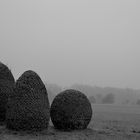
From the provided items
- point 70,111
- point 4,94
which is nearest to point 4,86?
point 4,94

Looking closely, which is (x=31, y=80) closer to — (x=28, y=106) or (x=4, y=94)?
(x=28, y=106)

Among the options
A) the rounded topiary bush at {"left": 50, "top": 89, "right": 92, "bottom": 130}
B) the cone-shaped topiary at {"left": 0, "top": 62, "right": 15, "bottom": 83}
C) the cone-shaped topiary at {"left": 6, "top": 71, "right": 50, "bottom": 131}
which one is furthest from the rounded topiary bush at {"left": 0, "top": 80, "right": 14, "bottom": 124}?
the rounded topiary bush at {"left": 50, "top": 89, "right": 92, "bottom": 130}

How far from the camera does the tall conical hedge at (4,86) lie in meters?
14.2

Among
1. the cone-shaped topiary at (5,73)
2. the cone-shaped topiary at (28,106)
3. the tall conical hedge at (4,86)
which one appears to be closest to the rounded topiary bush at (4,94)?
the tall conical hedge at (4,86)

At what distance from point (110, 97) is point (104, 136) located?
6106 cm

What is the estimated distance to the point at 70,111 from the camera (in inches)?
536

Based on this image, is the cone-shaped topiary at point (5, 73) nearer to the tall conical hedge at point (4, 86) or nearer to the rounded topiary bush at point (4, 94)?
the tall conical hedge at point (4, 86)

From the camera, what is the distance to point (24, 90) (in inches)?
507

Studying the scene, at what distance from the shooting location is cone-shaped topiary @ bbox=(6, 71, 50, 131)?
12.5m

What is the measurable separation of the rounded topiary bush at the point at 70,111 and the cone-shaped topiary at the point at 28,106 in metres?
0.78

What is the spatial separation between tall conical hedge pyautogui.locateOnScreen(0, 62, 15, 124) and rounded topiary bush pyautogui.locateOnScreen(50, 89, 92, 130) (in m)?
1.97

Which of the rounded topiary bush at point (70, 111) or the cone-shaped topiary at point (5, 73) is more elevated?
the cone-shaped topiary at point (5, 73)

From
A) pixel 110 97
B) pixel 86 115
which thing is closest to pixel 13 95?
pixel 86 115

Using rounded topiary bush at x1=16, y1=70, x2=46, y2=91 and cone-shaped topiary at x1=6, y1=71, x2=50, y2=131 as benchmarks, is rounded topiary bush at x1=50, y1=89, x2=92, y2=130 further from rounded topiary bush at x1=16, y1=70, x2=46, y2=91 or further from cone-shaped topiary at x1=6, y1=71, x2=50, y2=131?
rounded topiary bush at x1=16, y1=70, x2=46, y2=91
